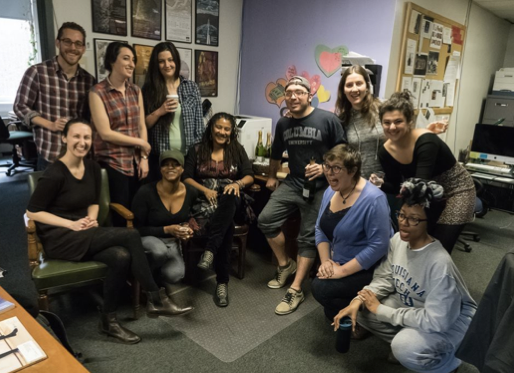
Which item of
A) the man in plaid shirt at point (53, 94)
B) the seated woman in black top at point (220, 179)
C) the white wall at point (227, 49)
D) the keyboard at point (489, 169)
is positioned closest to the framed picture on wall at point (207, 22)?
the white wall at point (227, 49)

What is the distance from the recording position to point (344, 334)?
1931mm

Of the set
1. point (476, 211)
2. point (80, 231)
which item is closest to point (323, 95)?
point (476, 211)

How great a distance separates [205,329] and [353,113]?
1.63m

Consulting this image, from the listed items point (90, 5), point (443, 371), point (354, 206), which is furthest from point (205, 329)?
point (90, 5)

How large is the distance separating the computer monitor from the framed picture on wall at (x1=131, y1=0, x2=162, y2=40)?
11.2 ft

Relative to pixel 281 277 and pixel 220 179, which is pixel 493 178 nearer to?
pixel 281 277

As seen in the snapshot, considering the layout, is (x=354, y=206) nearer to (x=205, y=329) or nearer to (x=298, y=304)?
(x=298, y=304)

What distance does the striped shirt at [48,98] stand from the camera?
2410mm

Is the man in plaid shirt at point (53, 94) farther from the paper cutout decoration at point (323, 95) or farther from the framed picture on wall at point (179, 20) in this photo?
the paper cutout decoration at point (323, 95)

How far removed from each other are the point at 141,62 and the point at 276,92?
4.24 feet

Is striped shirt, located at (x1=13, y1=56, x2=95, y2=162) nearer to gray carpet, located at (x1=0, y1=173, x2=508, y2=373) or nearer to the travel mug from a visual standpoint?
gray carpet, located at (x1=0, y1=173, x2=508, y2=373)

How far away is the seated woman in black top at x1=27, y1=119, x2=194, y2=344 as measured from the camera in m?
2.07

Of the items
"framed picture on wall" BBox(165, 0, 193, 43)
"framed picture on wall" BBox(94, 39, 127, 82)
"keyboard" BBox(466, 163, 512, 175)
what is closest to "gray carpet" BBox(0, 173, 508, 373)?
"framed picture on wall" BBox(94, 39, 127, 82)

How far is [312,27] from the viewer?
11.5 feet
